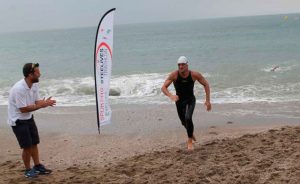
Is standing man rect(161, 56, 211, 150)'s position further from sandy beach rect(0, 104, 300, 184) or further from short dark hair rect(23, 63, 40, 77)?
short dark hair rect(23, 63, 40, 77)

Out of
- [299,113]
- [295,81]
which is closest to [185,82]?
[299,113]

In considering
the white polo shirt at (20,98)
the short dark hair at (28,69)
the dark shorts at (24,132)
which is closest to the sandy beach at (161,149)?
the dark shorts at (24,132)

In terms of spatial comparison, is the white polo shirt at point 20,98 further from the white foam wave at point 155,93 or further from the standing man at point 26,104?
the white foam wave at point 155,93

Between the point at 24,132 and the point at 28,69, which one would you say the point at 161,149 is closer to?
the point at 24,132

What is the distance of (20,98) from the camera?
5.00 m

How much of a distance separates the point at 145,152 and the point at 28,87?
2.44m

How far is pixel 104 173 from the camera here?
553 cm

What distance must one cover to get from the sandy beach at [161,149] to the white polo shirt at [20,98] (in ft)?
2.95

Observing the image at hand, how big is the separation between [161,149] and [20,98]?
2748mm

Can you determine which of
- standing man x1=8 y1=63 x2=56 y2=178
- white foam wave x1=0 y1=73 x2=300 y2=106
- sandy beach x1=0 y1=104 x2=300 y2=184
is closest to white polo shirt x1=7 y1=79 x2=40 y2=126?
standing man x1=8 y1=63 x2=56 y2=178

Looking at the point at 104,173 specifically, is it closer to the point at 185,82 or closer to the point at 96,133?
the point at 185,82

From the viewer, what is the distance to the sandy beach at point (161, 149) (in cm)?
518

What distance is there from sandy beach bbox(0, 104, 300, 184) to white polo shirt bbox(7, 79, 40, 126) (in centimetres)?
90

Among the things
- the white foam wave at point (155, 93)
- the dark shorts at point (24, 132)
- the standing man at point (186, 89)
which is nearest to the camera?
the dark shorts at point (24, 132)
